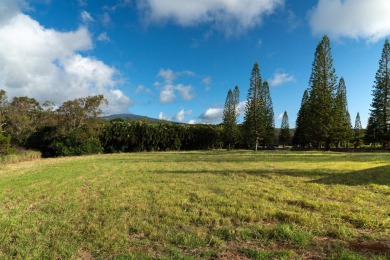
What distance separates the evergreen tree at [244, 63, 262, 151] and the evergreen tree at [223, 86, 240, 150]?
721 centimetres

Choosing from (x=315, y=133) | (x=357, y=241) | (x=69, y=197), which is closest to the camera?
Answer: (x=357, y=241)

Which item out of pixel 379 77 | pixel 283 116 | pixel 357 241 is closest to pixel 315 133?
pixel 379 77

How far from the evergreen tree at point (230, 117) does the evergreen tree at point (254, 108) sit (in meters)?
7.21

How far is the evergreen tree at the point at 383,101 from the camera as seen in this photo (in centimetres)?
3406

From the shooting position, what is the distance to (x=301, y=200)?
6.27 meters

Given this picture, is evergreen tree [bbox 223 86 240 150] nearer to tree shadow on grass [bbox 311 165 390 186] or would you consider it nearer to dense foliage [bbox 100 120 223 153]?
dense foliage [bbox 100 120 223 153]

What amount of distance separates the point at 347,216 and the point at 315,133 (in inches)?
1236

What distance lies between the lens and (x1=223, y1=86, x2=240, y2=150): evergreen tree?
153 ft

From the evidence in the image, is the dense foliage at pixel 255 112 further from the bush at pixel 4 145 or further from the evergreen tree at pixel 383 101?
the bush at pixel 4 145

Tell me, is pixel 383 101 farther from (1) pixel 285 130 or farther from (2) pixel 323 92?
(1) pixel 285 130

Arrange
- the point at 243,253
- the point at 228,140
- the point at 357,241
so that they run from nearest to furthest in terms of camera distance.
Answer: the point at 243,253 < the point at 357,241 < the point at 228,140

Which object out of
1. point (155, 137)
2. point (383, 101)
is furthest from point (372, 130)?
point (155, 137)

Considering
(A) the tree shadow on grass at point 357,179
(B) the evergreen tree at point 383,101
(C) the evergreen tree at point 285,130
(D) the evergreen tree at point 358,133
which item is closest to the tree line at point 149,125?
(B) the evergreen tree at point 383,101

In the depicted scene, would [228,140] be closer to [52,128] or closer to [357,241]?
[52,128]
